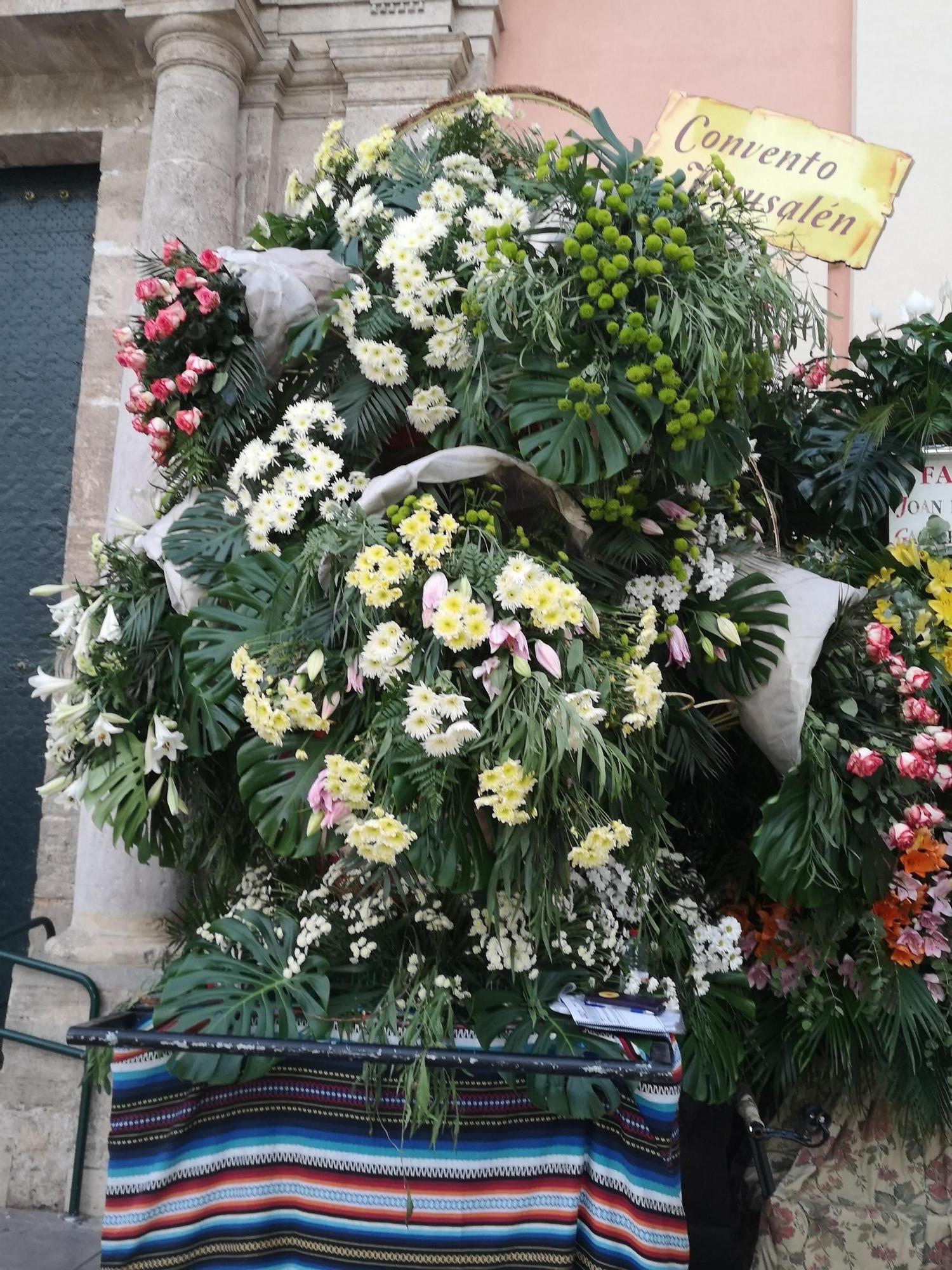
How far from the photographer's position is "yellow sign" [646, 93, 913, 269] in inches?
125

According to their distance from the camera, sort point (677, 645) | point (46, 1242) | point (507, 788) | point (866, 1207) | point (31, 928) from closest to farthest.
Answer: point (507, 788) < point (677, 645) < point (866, 1207) < point (46, 1242) < point (31, 928)

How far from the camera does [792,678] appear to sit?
214 centimetres

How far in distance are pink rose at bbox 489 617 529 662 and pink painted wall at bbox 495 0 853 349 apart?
2.84 meters

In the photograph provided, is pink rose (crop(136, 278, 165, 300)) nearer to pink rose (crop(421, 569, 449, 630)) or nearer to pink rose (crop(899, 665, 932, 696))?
pink rose (crop(421, 569, 449, 630))

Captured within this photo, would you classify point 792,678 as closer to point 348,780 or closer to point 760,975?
point 760,975

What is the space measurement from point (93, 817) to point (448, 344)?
3.87ft

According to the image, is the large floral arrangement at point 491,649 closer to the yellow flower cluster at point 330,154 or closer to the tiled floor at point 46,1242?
the yellow flower cluster at point 330,154

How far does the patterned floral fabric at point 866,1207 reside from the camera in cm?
229

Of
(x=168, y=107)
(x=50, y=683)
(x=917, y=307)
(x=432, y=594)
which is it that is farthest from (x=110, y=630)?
(x=168, y=107)

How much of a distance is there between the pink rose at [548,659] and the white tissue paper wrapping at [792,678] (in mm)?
632

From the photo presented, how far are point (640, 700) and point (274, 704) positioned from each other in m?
0.61

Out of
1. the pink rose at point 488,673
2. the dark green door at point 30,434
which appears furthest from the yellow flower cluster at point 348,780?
the dark green door at point 30,434

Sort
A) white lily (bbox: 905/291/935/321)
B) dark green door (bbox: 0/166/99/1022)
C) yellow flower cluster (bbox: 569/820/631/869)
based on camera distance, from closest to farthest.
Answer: yellow flower cluster (bbox: 569/820/631/869) → white lily (bbox: 905/291/935/321) → dark green door (bbox: 0/166/99/1022)

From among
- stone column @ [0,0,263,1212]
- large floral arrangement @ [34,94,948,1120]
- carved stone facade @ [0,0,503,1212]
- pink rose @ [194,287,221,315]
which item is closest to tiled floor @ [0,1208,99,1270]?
stone column @ [0,0,263,1212]
